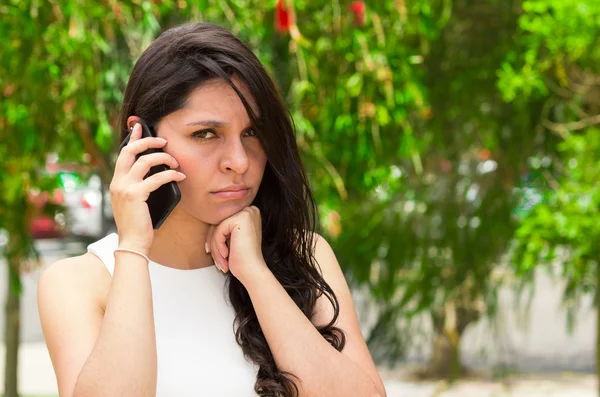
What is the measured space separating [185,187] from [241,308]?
0.87ft

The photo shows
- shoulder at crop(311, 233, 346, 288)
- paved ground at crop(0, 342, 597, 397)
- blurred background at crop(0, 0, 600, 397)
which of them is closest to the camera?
shoulder at crop(311, 233, 346, 288)

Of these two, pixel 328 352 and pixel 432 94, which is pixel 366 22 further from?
pixel 328 352

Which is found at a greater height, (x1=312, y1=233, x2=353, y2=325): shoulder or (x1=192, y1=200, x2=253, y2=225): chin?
(x1=192, y1=200, x2=253, y2=225): chin

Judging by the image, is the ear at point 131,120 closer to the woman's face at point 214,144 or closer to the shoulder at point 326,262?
the woman's face at point 214,144

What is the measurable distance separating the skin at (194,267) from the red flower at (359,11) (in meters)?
2.01

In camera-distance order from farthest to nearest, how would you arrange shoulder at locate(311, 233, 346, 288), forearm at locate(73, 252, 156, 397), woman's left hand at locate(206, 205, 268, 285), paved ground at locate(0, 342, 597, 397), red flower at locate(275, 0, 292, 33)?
paved ground at locate(0, 342, 597, 397) → red flower at locate(275, 0, 292, 33) → shoulder at locate(311, 233, 346, 288) → woman's left hand at locate(206, 205, 268, 285) → forearm at locate(73, 252, 156, 397)

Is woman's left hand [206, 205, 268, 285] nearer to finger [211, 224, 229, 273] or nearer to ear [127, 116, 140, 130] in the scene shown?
finger [211, 224, 229, 273]

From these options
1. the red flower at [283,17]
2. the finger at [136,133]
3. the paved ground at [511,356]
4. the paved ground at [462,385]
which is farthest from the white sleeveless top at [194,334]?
the paved ground at [462,385]

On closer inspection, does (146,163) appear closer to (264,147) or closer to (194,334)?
(264,147)

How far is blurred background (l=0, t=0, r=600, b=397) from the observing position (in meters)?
3.61

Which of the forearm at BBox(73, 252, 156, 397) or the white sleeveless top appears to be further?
the white sleeveless top

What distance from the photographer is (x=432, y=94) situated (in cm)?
464

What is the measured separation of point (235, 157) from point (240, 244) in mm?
185

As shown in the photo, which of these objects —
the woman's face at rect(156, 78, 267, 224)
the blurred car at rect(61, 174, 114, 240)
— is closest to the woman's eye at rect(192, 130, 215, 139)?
the woman's face at rect(156, 78, 267, 224)
